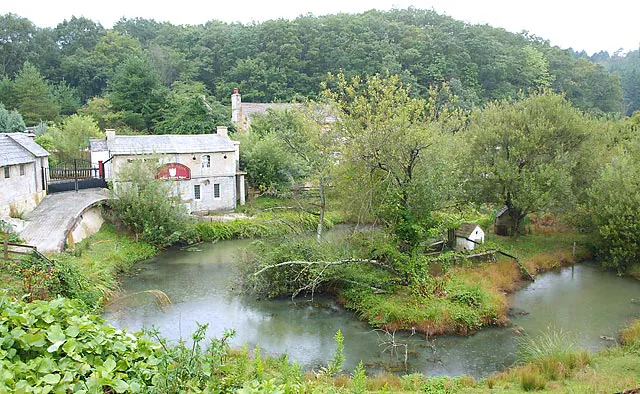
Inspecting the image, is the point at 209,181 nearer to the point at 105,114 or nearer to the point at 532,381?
the point at 105,114

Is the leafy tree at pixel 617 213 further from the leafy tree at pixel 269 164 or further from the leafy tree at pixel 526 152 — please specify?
the leafy tree at pixel 269 164

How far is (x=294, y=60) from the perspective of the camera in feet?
194

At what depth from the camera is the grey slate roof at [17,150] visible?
24.0 meters

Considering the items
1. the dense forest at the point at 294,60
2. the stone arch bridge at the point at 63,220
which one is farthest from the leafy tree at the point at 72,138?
the dense forest at the point at 294,60

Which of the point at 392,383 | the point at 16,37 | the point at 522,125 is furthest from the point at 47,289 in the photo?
the point at 16,37

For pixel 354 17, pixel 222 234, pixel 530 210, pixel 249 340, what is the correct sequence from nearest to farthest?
1. pixel 249 340
2. pixel 530 210
3. pixel 222 234
4. pixel 354 17

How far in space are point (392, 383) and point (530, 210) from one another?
15.1 meters

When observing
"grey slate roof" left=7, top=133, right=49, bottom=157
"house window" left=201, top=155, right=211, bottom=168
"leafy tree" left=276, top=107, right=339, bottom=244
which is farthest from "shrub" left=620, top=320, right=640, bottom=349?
"grey slate roof" left=7, top=133, right=49, bottom=157

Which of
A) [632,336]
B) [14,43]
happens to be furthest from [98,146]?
[14,43]

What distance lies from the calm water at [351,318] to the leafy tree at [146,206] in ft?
9.15

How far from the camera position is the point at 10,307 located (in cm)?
648

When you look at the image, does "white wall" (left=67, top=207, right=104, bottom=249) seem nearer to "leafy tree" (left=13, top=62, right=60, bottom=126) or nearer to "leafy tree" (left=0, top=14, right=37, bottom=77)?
"leafy tree" (left=13, top=62, right=60, bottom=126)

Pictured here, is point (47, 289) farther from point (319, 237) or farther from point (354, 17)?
point (354, 17)

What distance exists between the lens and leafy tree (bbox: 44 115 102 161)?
34906mm
